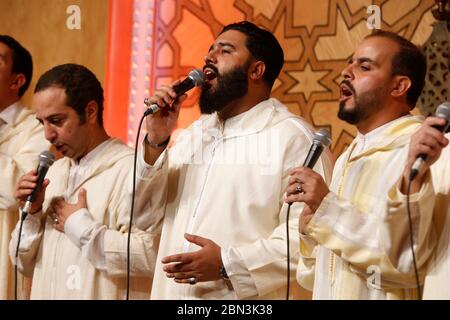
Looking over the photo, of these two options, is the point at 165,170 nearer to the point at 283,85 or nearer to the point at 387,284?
the point at 387,284

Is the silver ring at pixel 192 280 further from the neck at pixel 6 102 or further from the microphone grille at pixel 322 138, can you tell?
the neck at pixel 6 102

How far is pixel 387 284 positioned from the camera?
10.1 ft

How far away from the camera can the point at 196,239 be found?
3.55 meters

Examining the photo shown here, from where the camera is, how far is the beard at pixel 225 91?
3875 mm

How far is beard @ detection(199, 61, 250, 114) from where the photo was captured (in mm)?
3875

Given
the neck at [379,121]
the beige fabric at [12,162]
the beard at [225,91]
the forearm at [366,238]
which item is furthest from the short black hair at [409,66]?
the beige fabric at [12,162]

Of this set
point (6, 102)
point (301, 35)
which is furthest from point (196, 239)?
point (301, 35)

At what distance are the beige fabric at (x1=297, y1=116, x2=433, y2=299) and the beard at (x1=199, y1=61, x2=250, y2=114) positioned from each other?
650mm

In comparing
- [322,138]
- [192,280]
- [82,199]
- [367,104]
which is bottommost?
[192,280]

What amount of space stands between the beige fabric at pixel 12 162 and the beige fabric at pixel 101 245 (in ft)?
0.65

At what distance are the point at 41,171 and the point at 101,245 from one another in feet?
1.22

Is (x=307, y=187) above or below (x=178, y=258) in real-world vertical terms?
above

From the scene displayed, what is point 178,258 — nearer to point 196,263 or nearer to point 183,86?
point 196,263
